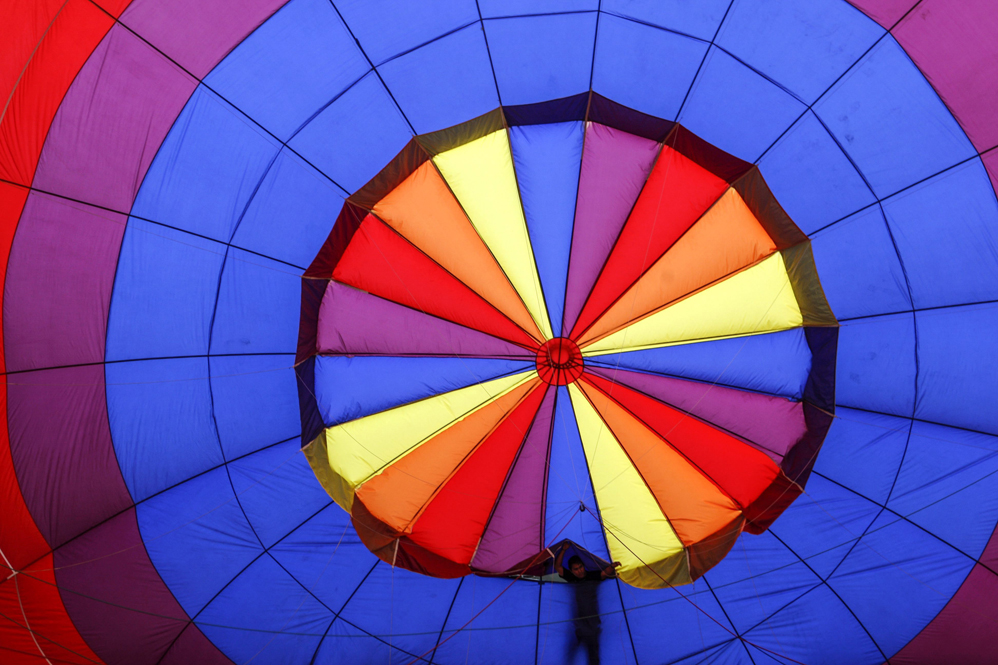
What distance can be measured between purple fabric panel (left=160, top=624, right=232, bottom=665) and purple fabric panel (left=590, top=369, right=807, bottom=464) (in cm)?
315

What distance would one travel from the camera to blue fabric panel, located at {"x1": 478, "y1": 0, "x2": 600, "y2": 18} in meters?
3.53

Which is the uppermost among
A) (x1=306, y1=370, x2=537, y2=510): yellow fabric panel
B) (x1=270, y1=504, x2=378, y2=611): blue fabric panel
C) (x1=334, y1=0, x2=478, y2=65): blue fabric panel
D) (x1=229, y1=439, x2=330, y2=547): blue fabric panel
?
(x1=334, y1=0, x2=478, y2=65): blue fabric panel

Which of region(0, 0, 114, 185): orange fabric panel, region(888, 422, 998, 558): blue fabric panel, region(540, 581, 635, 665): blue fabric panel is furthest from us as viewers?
region(540, 581, 635, 665): blue fabric panel

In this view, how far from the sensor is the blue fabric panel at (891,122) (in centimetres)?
367

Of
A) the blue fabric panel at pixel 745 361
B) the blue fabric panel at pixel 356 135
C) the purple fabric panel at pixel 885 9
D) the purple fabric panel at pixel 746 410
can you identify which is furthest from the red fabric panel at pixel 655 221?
the blue fabric panel at pixel 356 135

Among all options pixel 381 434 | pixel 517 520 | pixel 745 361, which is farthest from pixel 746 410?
pixel 381 434

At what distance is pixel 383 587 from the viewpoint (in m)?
4.06

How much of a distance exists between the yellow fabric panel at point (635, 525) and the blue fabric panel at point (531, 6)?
267 cm

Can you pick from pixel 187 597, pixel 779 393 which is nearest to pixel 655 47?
pixel 779 393

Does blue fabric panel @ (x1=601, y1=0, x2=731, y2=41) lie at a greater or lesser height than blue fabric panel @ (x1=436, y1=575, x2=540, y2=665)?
greater

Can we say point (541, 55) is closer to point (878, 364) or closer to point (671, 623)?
point (878, 364)

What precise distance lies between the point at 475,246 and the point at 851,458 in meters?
2.71

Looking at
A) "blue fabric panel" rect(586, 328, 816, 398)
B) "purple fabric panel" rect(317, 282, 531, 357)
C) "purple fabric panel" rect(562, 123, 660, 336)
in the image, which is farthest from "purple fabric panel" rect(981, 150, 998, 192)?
"purple fabric panel" rect(317, 282, 531, 357)

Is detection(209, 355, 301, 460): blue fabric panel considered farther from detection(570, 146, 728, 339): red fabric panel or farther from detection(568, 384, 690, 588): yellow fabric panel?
detection(568, 384, 690, 588): yellow fabric panel
